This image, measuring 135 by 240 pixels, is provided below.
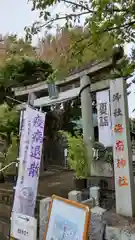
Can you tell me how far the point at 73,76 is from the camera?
6.88 meters

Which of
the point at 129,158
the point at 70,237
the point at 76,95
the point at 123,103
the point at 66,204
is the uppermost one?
the point at 76,95

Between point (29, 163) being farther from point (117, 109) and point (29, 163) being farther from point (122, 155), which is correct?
point (117, 109)

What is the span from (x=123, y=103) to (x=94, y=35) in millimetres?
1245

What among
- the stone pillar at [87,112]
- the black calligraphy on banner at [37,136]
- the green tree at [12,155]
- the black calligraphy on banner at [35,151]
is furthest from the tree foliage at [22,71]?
the black calligraphy on banner at [35,151]

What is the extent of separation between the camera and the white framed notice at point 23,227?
4.50 meters

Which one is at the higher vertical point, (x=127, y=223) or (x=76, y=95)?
(x=76, y=95)

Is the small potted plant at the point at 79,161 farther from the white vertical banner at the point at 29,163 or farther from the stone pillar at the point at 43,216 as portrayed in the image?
the stone pillar at the point at 43,216

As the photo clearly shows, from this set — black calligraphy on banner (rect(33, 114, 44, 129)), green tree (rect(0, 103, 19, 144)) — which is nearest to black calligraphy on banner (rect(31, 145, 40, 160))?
black calligraphy on banner (rect(33, 114, 44, 129))

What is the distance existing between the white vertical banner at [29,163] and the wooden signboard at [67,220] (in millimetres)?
1177

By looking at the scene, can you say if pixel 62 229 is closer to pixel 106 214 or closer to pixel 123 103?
pixel 106 214

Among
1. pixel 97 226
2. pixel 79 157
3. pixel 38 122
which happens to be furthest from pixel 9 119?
pixel 97 226

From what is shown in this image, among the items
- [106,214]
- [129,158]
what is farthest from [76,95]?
[106,214]

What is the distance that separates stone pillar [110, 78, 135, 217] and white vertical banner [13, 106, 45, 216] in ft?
5.10

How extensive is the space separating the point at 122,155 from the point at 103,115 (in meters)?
1.17
